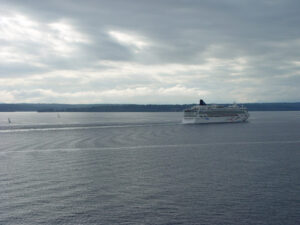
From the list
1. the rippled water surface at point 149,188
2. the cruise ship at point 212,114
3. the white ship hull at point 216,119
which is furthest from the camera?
the cruise ship at point 212,114

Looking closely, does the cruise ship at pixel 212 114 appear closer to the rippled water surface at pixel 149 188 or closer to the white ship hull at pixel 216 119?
the white ship hull at pixel 216 119

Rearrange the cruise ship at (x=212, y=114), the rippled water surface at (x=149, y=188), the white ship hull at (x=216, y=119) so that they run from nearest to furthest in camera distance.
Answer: the rippled water surface at (x=149, y=188)
the white ship hull at (x=216, y=119)
the cruise ship at (x=212, y=114)

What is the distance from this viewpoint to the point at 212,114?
102 m

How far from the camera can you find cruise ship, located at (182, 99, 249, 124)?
99.5 metres

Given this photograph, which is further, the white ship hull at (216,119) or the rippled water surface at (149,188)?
the white ship hull at (216,119)

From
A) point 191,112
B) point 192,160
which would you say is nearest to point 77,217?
point 192,160

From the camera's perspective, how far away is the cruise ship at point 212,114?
99500 mm

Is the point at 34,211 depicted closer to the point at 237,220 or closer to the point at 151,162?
the point at 237,220

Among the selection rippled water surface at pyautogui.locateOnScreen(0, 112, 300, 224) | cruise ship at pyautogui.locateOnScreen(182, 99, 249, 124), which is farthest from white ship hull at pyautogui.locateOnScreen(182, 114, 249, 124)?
rippled water surface at pyautogui.locateOnScreen(0, 112, 300, 224)

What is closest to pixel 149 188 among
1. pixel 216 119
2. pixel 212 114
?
pixel 212 114

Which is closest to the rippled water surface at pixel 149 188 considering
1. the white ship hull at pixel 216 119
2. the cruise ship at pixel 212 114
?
the white ship hull at pixel 216 119

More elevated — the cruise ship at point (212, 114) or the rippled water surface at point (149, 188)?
the cruise ship at point (212, 114)

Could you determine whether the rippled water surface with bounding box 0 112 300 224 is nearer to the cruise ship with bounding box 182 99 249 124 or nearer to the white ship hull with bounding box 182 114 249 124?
the white ship hull with bounding box 182 114 249 124

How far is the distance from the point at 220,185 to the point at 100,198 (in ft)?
28.5
